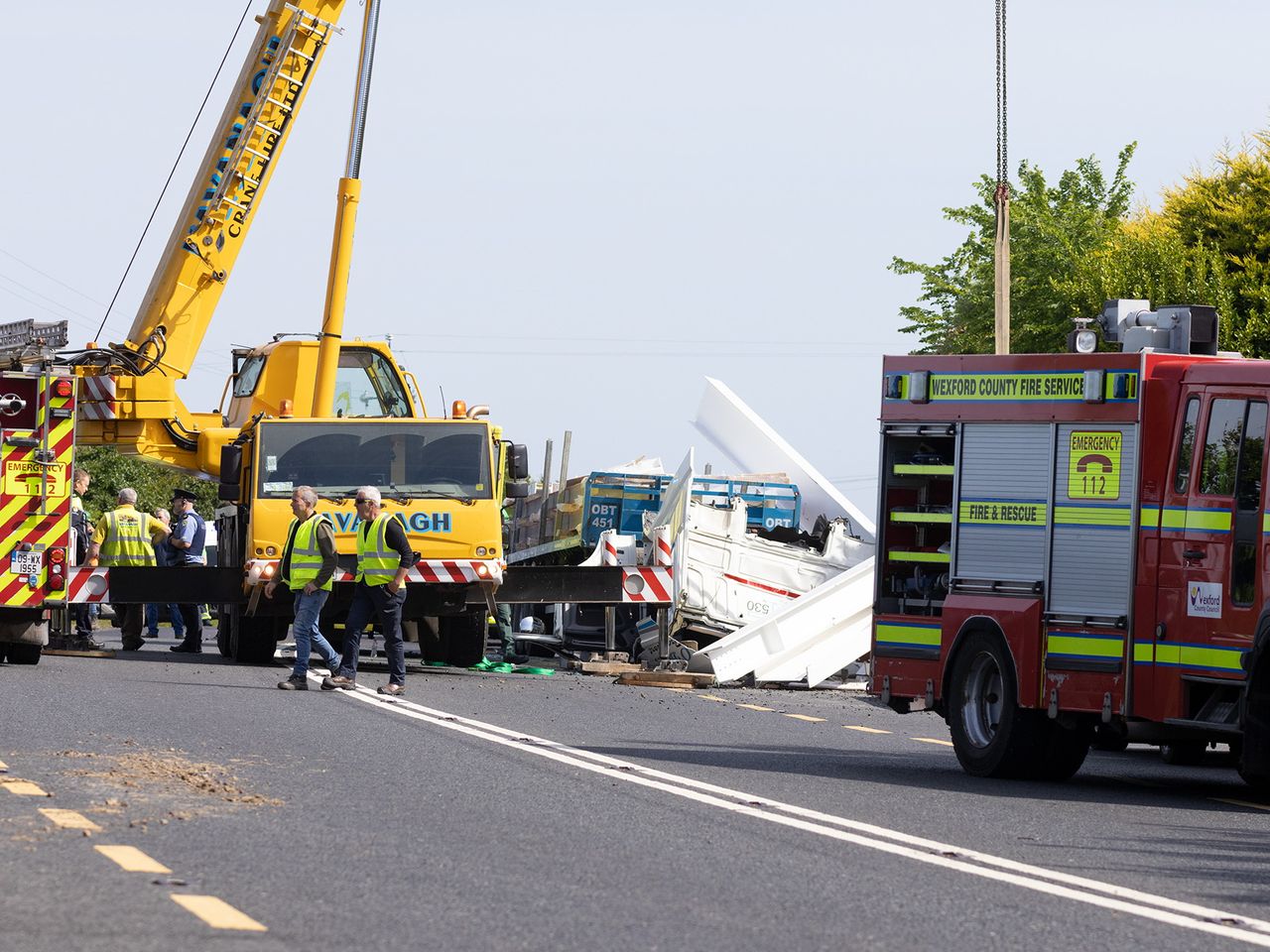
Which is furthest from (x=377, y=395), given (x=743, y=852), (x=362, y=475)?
(x=743, y=852)

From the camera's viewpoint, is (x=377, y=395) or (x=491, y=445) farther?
(x=377, y=395)

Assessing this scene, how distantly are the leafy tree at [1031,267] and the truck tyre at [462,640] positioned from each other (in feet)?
50.4

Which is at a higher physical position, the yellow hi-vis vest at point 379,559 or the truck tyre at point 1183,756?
the yellow hi-vis vest at point 379,559

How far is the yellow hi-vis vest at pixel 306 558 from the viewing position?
18.2 metres

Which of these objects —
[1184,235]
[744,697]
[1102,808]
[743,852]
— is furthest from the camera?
[1184,235]

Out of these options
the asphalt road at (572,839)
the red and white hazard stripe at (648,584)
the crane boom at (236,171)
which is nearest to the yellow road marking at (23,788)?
the asphalt road at (572,839)

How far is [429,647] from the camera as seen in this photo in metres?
22.4

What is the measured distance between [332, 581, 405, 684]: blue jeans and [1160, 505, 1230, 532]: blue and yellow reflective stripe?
7.65 meters

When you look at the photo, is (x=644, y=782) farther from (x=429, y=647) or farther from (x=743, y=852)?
(x=429, y=647)

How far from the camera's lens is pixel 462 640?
2206cm

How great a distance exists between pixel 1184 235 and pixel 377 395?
1523cm

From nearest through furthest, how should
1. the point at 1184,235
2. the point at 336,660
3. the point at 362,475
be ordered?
the point at 336,660
the point at 362,475
the point at 1184,235

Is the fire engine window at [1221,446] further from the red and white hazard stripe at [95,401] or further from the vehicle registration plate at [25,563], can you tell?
the red and white hazard stripe at [95,401]

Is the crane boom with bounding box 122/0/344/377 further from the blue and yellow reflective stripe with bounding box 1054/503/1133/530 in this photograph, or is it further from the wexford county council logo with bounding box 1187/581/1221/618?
the wexford county council logo with bounding box 1187/581/1221/618
